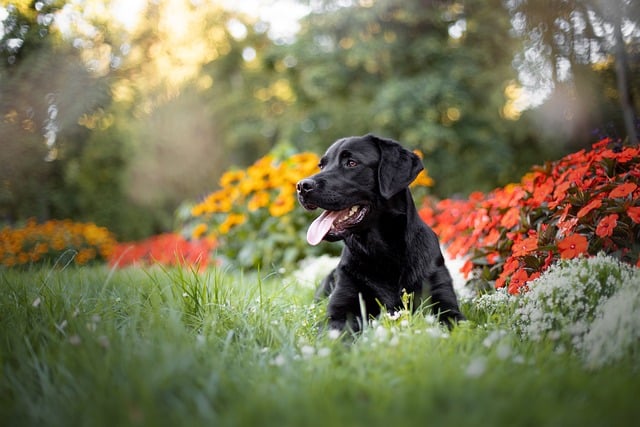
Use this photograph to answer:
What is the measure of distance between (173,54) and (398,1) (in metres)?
7.54

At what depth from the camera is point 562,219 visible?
292 centimetres

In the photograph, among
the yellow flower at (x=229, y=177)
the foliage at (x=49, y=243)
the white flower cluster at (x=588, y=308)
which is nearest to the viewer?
the white flower cluster at (x=588, y=308)

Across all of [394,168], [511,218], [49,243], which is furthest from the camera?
[49,243]

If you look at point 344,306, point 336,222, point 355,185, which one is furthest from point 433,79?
point 344,306

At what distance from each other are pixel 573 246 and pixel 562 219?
24cm

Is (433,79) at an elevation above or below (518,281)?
above

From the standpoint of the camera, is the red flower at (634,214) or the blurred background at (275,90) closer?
the red flower at (634,214)

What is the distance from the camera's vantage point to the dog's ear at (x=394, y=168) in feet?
9.29

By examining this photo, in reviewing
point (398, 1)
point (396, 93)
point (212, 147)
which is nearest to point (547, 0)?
point (396, 93)

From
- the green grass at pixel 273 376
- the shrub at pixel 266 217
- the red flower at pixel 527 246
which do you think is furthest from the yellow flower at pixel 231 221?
the red flower at pixel 527 246

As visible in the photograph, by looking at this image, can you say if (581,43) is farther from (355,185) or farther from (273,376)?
(273,376)

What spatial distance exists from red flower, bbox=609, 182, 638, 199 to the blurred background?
1.62 metres

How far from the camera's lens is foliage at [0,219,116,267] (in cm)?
553

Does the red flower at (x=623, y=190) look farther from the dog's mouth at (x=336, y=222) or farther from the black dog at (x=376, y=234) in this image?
the dog's mouth at (x=336, y=222)
